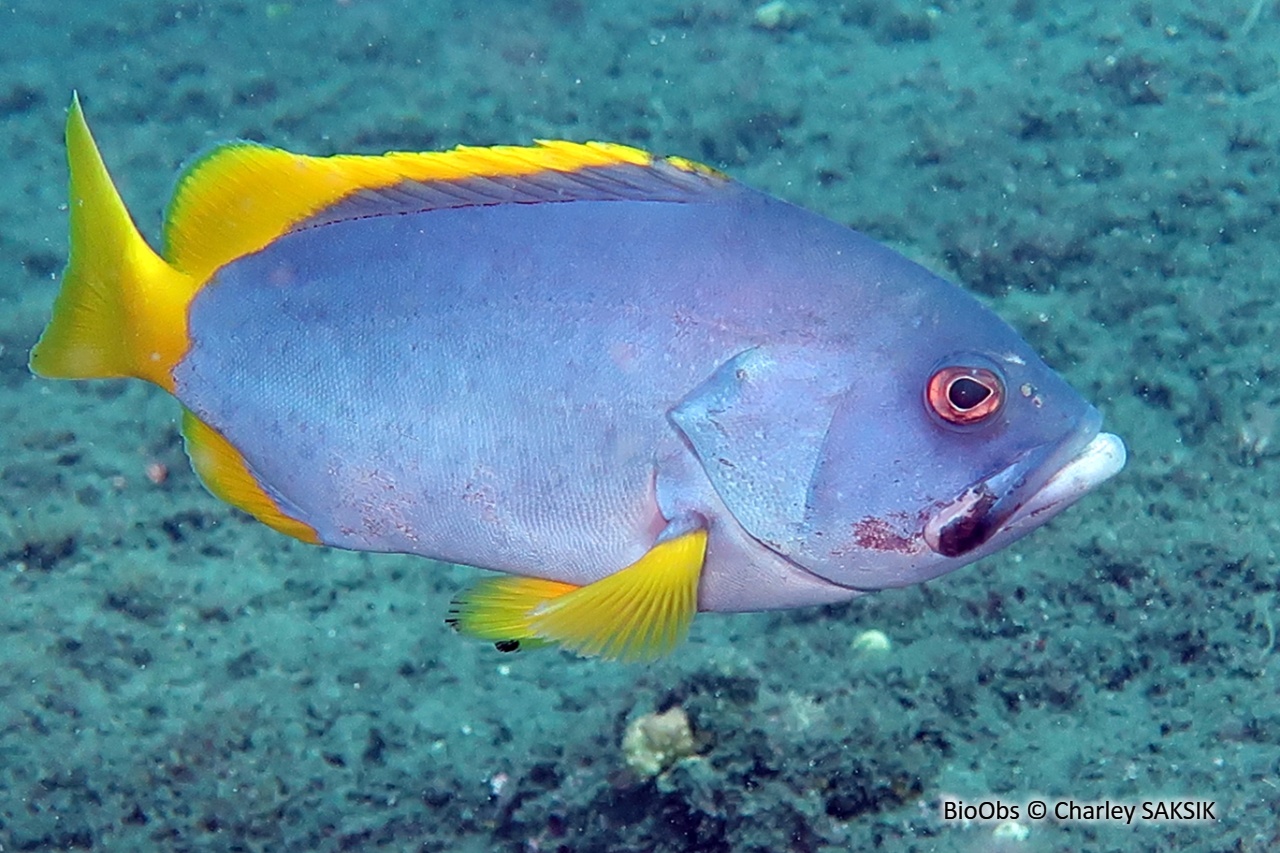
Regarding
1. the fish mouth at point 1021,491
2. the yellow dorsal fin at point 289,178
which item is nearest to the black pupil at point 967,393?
the fish mouth at point 1021,491

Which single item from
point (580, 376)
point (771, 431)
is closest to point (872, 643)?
point (771, 431)

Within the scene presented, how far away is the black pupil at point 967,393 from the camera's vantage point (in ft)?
5.50

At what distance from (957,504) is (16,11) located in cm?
1516

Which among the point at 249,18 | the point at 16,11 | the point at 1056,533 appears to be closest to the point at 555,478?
the point at 1056,533

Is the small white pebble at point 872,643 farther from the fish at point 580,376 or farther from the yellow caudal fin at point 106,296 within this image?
the yellow caudal fin at point 106,296

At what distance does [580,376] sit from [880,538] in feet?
2.10

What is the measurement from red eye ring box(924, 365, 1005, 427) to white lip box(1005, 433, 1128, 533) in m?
0.18

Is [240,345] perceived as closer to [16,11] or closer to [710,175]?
[710,175]

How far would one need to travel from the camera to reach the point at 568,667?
3.69 metres

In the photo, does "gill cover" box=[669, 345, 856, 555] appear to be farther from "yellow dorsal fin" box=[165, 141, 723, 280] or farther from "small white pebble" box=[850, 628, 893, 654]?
"small white pebble" box=[850, 628, 893, 654]

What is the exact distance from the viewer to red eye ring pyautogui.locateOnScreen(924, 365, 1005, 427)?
1.68 metres

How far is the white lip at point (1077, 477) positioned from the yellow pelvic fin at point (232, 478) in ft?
4.92

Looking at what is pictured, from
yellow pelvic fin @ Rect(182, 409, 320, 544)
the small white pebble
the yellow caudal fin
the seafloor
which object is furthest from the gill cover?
the small white pebble

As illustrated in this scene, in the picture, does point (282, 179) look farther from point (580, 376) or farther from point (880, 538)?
point (880, 538)
